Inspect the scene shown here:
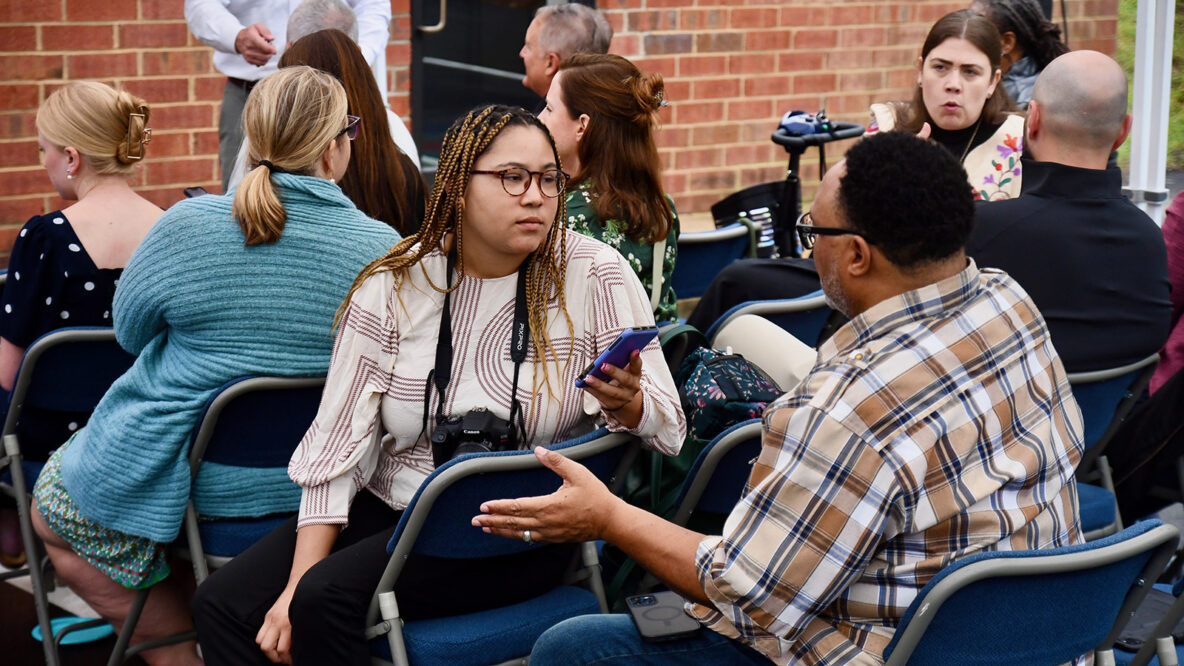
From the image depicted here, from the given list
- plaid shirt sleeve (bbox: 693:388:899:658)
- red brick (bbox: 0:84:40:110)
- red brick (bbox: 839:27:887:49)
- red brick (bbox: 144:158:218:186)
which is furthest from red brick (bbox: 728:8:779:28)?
plaid shirt sleeve (bbox: 693:388:899:658)

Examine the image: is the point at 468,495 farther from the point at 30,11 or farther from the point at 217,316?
the point at 30,11

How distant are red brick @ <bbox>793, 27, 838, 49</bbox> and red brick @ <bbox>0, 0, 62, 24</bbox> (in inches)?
141

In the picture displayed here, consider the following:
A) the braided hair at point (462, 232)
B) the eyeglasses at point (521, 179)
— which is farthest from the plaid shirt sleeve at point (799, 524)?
the eyeglasses at point (521, 179)

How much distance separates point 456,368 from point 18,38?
3.37 m

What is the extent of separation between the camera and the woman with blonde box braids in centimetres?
240

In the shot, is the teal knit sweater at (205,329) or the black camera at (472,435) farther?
the teal knit sweater at (205,329)

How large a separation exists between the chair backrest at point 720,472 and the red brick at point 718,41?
4.36 meters

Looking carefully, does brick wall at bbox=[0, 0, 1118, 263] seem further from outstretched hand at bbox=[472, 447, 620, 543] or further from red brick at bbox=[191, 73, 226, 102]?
outstretched hand at bbox=[472, 447, 620, 543]

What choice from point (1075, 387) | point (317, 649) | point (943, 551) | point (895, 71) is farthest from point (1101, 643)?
point (895, 71)

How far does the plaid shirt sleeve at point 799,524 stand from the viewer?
169cm

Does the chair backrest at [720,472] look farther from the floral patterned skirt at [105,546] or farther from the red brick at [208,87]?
the red brick at [208,87]

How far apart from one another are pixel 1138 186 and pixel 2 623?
15.0ft

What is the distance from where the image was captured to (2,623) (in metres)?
3.51

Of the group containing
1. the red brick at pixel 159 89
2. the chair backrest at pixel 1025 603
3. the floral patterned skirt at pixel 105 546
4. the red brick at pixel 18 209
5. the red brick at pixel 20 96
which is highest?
the red brick at pixel 159 89
